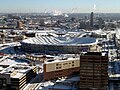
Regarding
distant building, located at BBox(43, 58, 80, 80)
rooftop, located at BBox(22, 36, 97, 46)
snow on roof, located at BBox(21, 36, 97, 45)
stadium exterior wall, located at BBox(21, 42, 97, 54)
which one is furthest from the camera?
snow on roof, located at BBox(21, 36, 97, 45)

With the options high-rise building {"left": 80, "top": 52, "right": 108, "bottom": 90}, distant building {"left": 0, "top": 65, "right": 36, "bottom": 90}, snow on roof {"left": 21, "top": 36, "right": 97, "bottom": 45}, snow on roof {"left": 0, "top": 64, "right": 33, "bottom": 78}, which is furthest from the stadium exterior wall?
high-rise building {"left": 80, "top": 52, "right": 108, "bottom": 90}

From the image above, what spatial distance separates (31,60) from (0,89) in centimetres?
1928

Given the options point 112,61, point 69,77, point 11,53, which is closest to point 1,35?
point 11,53

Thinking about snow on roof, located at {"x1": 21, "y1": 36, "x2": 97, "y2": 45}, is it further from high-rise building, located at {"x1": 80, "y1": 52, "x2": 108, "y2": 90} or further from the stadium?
high-rise building, located at {"x1": 80, "y1": 52, "x2": 108, "y2": 90}

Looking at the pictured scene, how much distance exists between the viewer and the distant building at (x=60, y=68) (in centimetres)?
4125

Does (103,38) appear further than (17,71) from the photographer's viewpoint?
Yes

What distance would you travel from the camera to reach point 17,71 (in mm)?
39094

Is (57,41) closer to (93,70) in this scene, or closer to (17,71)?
(17,71)

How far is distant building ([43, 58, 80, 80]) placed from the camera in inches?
1624

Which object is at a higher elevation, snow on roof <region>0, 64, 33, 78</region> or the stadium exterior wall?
snow on roof <region>0, 64, 33, 78</region>

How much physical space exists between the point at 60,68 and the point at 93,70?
784cm

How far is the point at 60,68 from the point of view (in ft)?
140

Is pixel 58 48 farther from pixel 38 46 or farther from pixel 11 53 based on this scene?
pixel 11 53

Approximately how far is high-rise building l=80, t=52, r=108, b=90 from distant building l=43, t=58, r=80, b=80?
675 cm
